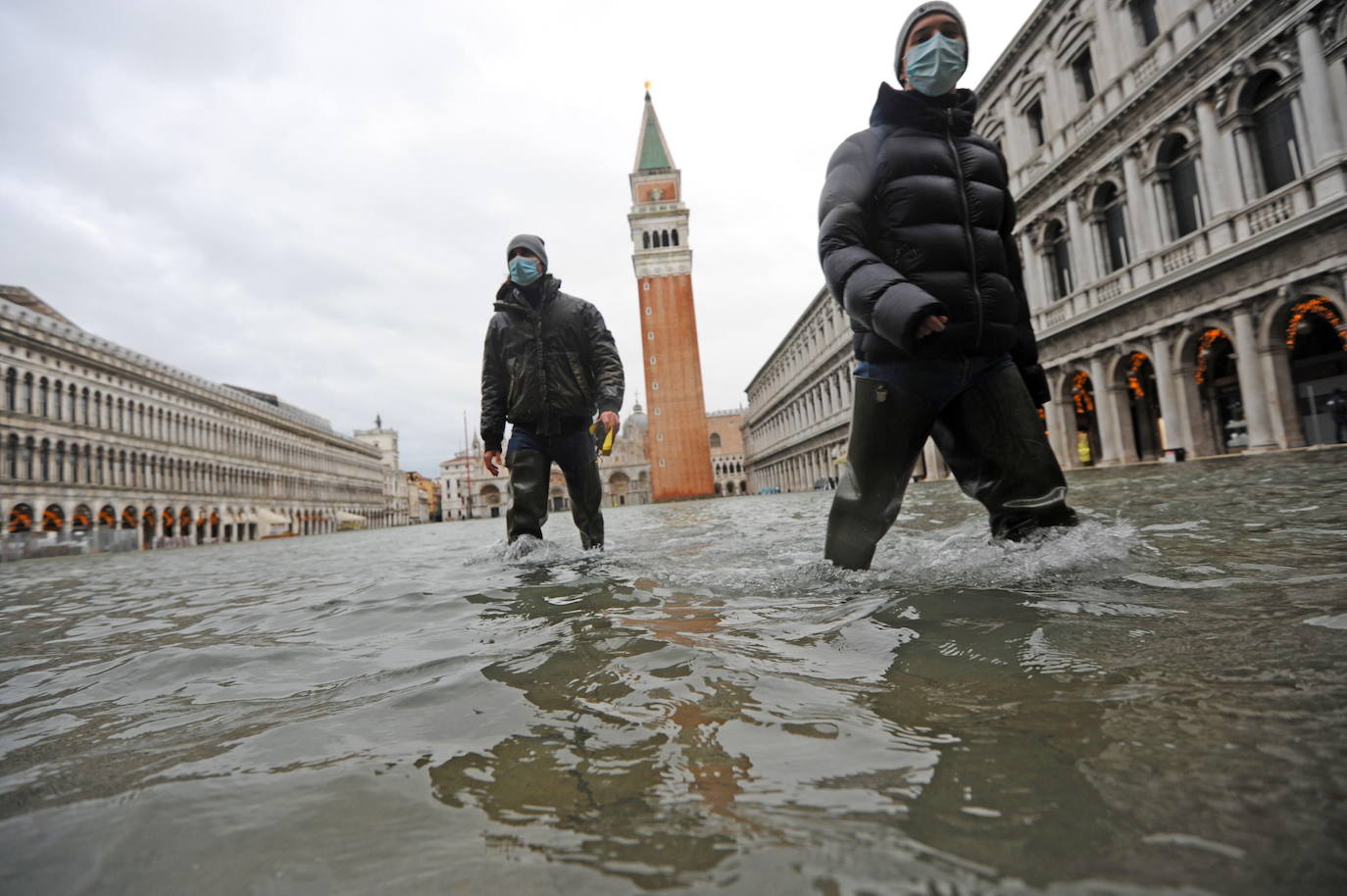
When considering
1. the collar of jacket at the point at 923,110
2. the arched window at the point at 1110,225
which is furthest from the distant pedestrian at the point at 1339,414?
the collar of jacket at the point at 923,110

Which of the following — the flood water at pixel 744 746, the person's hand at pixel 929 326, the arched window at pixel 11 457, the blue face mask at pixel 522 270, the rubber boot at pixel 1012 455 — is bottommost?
the flood water at pixel 744 746

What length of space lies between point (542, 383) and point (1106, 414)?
17113 mm

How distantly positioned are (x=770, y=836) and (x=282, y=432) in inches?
2721

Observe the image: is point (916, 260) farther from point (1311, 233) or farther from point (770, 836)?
point (1311, 233)

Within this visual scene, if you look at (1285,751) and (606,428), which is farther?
(606,428)

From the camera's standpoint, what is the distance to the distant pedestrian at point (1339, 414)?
13164mm

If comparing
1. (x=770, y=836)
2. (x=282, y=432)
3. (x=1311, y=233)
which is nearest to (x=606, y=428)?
(x=770, y=836)

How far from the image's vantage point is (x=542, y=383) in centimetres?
477

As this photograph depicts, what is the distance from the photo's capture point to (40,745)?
147cm

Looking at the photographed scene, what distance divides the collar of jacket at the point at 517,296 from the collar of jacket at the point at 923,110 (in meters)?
2.61

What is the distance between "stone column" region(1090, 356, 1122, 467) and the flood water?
1686 cm

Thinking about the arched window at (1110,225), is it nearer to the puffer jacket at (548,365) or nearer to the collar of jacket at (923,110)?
the puffer jacket at (548,365)

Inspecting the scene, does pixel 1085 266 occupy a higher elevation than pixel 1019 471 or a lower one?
higher

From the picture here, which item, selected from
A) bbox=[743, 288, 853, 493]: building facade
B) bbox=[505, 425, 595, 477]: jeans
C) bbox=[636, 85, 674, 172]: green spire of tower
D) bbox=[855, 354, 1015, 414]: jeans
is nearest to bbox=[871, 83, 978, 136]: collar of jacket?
bbox=[855, 354, 1015, 414]: jeans
